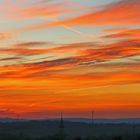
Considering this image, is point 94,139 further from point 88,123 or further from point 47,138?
point 88,123

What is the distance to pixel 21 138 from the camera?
60.3m

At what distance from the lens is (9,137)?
2408 inches

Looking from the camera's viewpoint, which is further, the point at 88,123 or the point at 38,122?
the point at 38,122

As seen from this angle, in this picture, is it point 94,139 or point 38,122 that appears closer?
point 94,139

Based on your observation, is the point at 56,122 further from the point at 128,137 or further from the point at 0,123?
the point at 128,137

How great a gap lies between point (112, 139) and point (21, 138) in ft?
26.0

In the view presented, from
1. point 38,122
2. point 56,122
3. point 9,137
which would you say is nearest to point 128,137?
point 9,137

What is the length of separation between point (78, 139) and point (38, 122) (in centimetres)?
13230

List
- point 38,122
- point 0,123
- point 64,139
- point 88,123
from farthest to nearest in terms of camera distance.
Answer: point 38,122 → point 88,123 → point 0,123 → point 64,139

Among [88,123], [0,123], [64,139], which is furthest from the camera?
[88,123]

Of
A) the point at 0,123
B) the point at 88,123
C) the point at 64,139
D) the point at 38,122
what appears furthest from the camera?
the point at 38,122

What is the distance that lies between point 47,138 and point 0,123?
92.2 meters

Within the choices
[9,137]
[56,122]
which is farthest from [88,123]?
[9,137]

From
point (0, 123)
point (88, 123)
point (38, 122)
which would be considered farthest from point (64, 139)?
point (38, 122)
